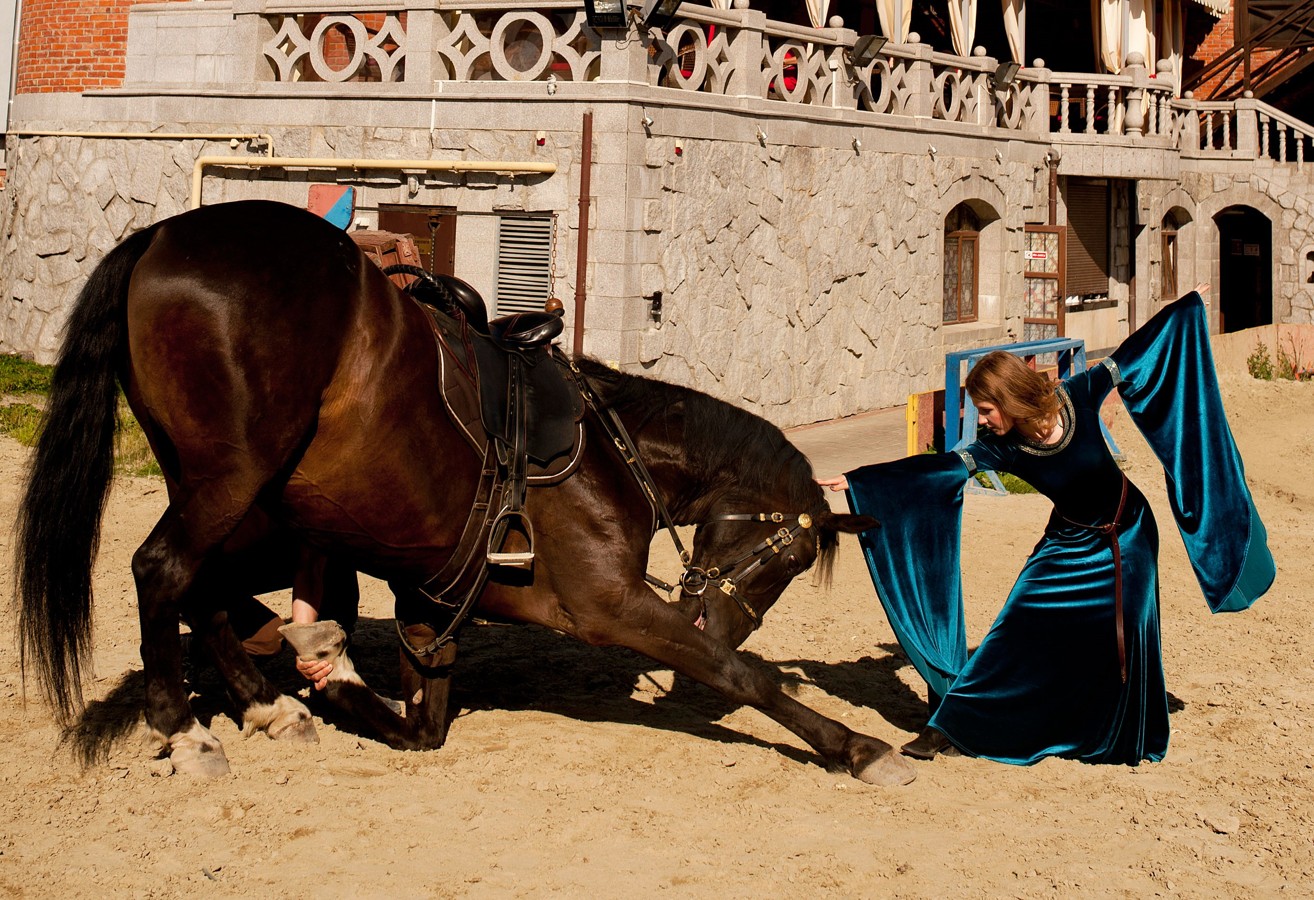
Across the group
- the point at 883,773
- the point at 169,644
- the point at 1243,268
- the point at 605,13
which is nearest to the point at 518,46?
the point at 605,13

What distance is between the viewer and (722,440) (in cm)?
541

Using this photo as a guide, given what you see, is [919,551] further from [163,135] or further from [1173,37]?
[1173,37]

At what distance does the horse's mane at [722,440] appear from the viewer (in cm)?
541

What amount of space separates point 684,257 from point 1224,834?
8.49 meters

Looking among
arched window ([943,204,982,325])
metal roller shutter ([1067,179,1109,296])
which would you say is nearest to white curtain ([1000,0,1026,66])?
arched window ([943,204,982,325])

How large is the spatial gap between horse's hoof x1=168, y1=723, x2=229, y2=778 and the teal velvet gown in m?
2.61

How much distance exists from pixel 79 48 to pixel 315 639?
11904 mm

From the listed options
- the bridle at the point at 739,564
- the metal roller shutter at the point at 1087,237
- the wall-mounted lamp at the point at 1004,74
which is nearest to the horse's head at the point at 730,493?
the bridle at the point at 739,564

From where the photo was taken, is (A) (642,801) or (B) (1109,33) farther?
(B) (1109,33)

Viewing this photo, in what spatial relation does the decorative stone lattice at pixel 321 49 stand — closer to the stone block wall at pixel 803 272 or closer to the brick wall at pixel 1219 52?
the stone block wall at pixel 803 272

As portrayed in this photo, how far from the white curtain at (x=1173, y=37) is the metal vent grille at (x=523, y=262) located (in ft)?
48.0

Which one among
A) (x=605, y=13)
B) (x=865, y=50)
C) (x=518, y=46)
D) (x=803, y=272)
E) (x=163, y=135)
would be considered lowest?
(x=803, y=272)

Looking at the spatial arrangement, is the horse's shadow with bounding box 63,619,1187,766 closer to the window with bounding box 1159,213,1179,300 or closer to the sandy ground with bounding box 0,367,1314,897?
the sandy ground with bounding box 0,367,1314,897

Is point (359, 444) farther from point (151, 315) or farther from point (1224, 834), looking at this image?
point (1224, 834)
